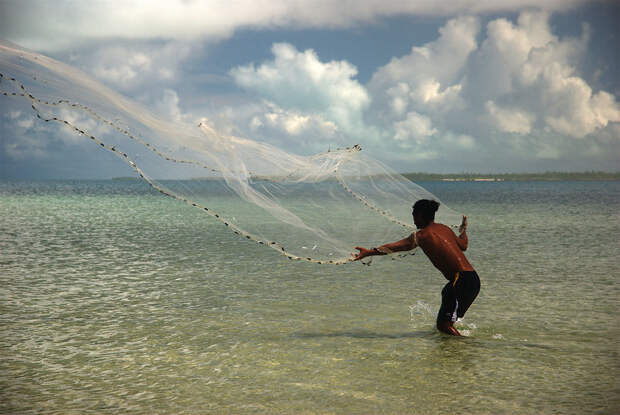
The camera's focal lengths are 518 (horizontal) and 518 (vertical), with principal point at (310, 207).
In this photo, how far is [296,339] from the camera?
26.5 ft

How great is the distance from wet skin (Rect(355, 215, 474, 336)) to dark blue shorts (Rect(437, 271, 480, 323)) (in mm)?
92

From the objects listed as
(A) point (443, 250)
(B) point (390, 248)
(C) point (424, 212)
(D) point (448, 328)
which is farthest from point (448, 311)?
(C) point (424, 212)

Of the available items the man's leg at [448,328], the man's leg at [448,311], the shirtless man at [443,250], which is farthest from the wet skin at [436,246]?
the man's leg at [448,328]

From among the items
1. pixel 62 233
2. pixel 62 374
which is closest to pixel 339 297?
pixel 62 374

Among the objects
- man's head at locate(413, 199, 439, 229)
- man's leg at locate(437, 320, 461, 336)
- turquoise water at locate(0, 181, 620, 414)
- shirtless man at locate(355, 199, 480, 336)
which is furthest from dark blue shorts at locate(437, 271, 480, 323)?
man's head at locate(413, 199, 439, 229)

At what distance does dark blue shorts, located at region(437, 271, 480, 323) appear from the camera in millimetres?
7637

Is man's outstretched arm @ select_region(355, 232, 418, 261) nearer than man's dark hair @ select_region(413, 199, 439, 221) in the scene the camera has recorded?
Yes

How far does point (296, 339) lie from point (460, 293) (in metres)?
2.59

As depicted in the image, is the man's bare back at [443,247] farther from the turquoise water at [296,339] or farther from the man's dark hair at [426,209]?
the turquoise water at [296,339]

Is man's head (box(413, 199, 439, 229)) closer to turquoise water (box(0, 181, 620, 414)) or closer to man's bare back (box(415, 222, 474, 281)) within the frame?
man's bare back (box(415, 222, 474, 281))

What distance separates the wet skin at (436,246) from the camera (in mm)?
7496

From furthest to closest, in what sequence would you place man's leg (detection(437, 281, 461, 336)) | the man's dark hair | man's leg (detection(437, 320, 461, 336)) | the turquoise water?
man's leg (detection(437, 320, 461, 336))
man's leg (detection(437, 281, 461, 336))
the man's dark hair
the turquoise water

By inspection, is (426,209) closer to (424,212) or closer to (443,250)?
(424,212)

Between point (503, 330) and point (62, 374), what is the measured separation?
21.8ft
